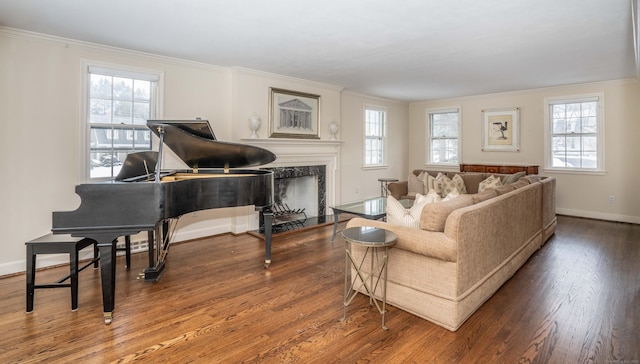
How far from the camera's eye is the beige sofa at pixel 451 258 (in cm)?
229

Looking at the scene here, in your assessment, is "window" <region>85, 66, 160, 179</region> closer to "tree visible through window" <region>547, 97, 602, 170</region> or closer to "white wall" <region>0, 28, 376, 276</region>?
"white wall" <region>0, 28, 376, 276</region>

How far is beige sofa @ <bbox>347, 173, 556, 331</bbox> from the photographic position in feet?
7.50

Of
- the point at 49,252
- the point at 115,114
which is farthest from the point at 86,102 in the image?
the point at 49,252

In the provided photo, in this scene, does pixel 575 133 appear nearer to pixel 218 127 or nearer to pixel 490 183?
pixel 490 183

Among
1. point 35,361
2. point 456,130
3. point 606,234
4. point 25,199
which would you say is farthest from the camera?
point 456,130

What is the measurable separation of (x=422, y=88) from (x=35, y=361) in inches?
248

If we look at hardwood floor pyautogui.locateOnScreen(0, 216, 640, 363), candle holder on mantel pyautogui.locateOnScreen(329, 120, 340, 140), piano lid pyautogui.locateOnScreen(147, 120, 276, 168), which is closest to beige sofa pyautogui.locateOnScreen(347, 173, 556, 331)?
hardwood floor pyautogui.locateOnScreen(0, 216, 640, 363)

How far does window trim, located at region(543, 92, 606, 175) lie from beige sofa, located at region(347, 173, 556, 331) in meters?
4.14

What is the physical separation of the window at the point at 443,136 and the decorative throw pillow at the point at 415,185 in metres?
1.73

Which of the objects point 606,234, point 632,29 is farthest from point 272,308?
point 606,234

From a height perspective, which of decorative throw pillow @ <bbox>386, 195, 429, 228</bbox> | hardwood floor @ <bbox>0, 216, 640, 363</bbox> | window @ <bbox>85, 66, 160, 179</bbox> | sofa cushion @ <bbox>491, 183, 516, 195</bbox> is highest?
window @ <bbox>85, 66, 160, 179</bbox>

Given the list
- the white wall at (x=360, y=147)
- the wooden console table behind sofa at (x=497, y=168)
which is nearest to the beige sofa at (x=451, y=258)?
the wooden console table behind sofa at (x=497, y=168)

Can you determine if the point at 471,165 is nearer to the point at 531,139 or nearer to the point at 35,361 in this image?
the point at 531,139

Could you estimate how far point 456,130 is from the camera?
753 centimetres
